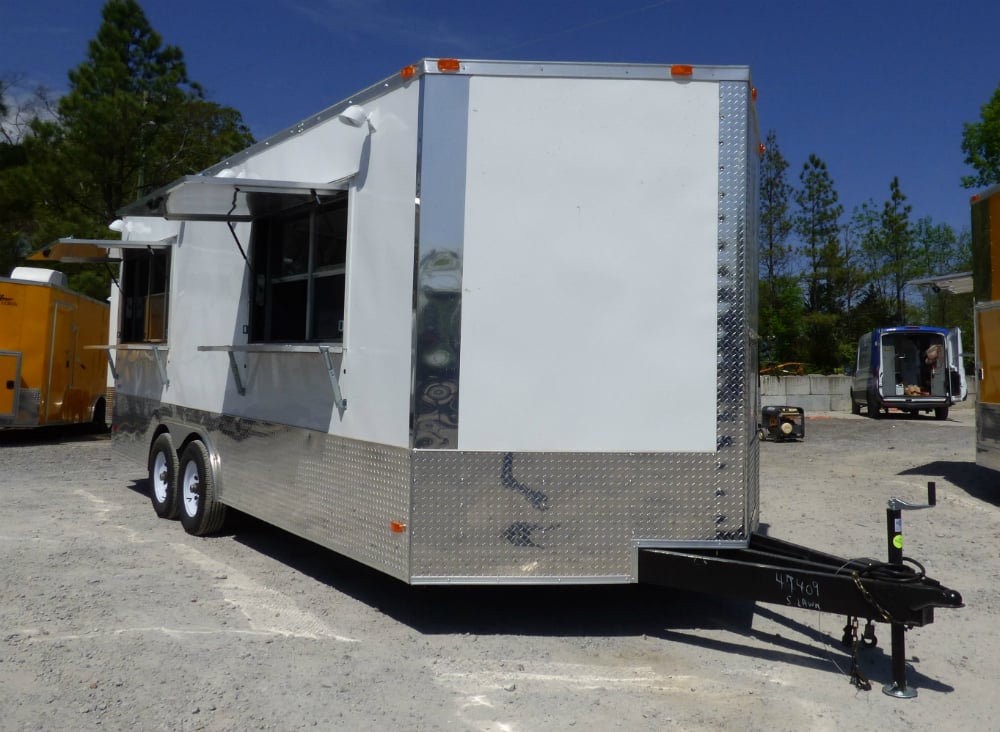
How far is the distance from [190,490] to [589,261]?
4.38m

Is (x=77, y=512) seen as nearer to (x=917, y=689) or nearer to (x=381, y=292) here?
(x=381, y=292)

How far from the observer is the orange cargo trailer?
498 inches

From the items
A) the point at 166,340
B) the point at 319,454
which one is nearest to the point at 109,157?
the point at 166,340

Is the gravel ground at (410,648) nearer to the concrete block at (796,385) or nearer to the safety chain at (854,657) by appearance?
the safety chain at (854,657)

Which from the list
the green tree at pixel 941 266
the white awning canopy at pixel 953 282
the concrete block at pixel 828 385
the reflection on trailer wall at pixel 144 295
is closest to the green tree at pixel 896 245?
the green tree at pixel 941 266

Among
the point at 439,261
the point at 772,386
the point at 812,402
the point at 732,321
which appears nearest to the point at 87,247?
the point at 439,261

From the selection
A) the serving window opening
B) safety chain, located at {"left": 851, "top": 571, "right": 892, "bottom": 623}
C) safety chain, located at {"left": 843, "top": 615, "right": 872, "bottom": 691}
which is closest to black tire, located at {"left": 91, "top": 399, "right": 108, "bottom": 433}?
the serving window opening

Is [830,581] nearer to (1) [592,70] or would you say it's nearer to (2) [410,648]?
(2) [410,648]

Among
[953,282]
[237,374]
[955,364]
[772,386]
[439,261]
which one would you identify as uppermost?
[953,282]

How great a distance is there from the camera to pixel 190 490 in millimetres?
7227

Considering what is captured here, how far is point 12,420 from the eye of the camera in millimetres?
12727

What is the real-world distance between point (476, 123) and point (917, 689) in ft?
11.7

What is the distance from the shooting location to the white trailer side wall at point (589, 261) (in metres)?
4.55

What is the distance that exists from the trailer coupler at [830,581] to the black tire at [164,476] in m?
4.70
